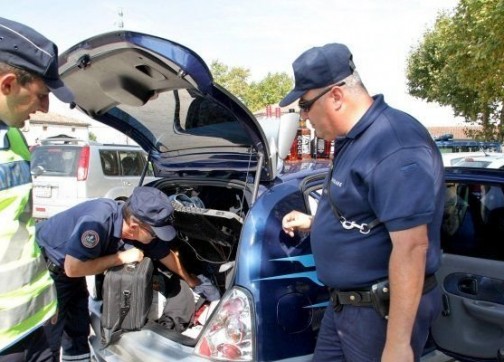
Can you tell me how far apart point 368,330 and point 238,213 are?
1.16 metres

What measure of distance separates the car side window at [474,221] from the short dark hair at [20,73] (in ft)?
7.95

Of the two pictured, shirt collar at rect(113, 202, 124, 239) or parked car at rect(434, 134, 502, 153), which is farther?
parked car at rect(434, 134, 502, 153)

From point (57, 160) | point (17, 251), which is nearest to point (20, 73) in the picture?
point (17, 251)

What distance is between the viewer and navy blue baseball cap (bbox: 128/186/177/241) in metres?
2.64

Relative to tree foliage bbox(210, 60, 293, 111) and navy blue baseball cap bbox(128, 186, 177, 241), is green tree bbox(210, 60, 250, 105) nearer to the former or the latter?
tree foliage bbox(210, 60, 293, 111)

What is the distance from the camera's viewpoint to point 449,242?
301 cm

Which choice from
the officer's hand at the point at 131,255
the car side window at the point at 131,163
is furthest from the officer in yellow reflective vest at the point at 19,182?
the car side window at the point at 131,163

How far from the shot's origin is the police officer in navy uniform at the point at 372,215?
1588 millimetres

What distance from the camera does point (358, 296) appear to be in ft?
5.97

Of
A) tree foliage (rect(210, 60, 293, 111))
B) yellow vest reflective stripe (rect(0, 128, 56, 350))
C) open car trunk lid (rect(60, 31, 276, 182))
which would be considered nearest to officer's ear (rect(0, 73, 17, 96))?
yellow vest reflective stripe (rect(0, 128, 56, 350))

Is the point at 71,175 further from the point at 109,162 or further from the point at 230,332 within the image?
the point at 230,332

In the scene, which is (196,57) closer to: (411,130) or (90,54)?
(90,54)

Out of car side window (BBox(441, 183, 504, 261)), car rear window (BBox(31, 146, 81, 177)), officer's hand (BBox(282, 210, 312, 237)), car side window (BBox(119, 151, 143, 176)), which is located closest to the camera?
officer's hand (BBox(282, 210, 312, 237))

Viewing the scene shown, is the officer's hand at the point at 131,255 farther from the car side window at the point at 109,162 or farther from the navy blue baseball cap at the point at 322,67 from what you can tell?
the car side window at the point at 109,162
